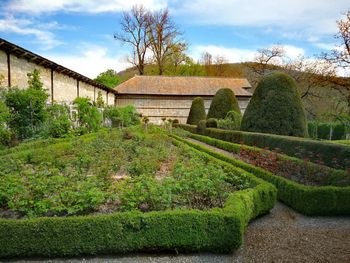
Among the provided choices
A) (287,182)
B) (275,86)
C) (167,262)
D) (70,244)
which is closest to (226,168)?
(287,182)

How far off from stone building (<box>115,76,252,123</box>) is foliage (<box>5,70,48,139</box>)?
15.7 metres

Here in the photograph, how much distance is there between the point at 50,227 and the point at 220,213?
6.72 ft

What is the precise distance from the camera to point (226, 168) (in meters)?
6.71

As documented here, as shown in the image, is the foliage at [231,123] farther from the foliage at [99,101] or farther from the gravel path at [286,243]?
the gravel path at [286,243]

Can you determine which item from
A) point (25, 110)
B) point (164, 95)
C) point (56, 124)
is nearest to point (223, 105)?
point (164, 95)

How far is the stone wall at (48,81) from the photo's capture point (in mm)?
11375

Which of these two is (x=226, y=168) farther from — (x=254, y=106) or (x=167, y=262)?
(x=254, y=106)

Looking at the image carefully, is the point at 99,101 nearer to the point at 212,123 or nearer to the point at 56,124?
the point at 212,123

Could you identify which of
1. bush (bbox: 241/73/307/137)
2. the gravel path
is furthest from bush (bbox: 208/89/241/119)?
the gravel path

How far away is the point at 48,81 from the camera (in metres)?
14.8

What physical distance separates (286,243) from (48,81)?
13870 millimetres

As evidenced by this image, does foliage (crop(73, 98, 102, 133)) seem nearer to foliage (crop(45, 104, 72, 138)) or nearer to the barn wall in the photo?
foliage (crop(45, 104, 72, 138))

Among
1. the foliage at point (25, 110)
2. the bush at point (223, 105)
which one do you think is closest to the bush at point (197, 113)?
the bush at point (223, 105)

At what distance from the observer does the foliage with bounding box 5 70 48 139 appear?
34.6 ft
